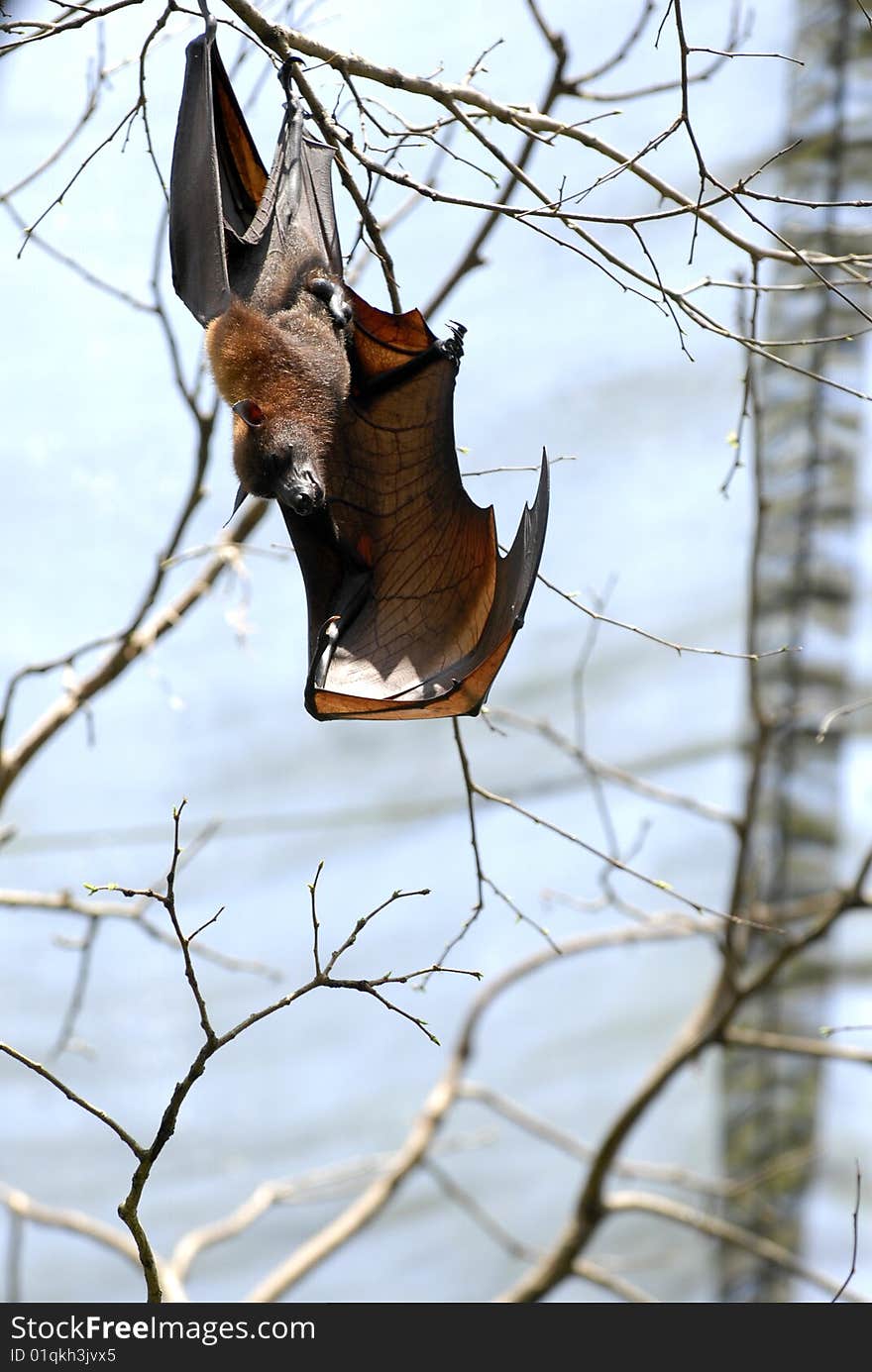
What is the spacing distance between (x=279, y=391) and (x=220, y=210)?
0.19 m

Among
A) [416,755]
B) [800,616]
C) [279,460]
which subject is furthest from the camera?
[800,616]

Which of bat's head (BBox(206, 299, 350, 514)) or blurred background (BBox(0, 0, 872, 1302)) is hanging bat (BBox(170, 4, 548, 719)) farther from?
blurred background (BBox(0, 0, 872, 1302))

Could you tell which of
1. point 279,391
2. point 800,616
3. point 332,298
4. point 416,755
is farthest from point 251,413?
point 800,616

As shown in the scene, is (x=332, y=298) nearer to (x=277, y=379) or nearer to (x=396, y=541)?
(x=277, y=379)

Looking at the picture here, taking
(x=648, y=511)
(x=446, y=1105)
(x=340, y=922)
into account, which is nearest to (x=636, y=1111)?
(x=446, y=1105)

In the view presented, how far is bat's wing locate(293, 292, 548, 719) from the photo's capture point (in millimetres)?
1397

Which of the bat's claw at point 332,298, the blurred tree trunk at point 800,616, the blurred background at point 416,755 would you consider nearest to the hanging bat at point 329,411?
the bat's claw at point 332,298

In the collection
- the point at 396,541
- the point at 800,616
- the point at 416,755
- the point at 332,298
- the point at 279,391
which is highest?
the point at 800,616

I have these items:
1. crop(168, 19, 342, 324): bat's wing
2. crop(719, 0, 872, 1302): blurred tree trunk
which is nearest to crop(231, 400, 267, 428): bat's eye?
crop(168, 19, 342, 324): bat's wing

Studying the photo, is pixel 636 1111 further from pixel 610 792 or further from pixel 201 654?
pixel 201 654

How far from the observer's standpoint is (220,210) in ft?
4.78

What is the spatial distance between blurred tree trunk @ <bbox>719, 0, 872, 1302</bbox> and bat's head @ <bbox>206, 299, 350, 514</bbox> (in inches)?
39.5

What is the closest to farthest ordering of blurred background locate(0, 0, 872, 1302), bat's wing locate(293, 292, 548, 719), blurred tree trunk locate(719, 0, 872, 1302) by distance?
bat's wing locate(293, 292, 548, 719), blurred background locate(0, 0, 872, 1302), blurred tree trunk locate(719, 0, 872, 1302)
